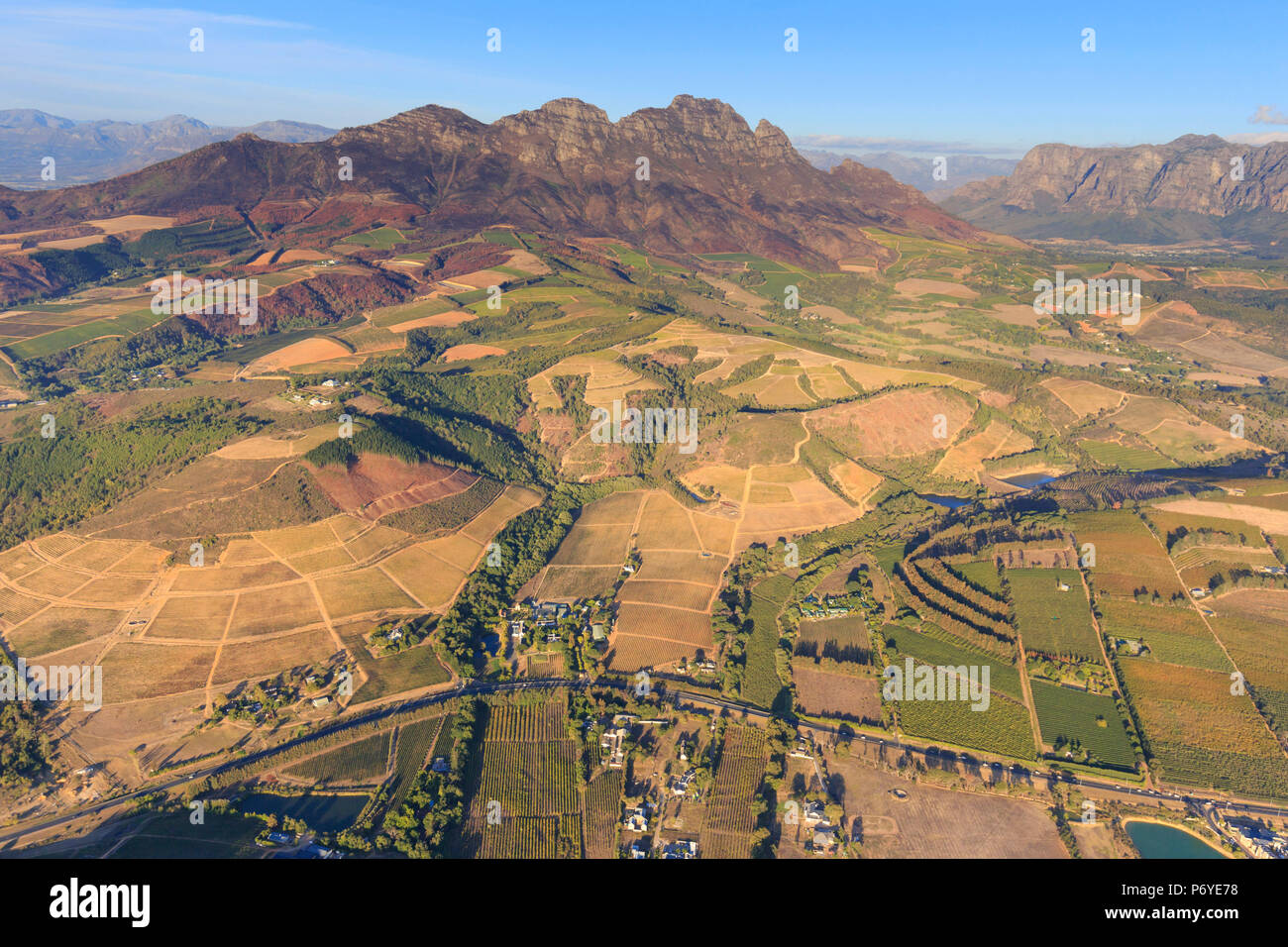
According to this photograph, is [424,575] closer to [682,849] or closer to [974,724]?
[682,849]

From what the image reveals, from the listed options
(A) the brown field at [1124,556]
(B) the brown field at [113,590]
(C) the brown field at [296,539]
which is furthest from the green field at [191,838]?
(A) the brown field at [1124,556]

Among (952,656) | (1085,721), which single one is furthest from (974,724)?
(1085,721)

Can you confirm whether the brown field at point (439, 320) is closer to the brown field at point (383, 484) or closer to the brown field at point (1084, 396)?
the brown field at point (383, 484)

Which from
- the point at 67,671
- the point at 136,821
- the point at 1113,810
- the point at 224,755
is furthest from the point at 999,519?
the point at 67,671

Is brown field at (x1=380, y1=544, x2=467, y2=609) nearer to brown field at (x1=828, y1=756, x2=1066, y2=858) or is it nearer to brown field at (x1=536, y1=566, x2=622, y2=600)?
brown field at (x1=536, y1=566, x2=622, y2=600)

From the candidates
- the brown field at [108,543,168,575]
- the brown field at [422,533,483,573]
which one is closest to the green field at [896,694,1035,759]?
the brown field at [422,533,483,573]

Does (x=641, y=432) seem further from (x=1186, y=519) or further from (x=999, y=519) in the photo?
(x=1186, y=519)

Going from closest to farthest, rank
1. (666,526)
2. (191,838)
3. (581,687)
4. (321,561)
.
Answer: (191,838), (581,687), (321,561), (666,526)

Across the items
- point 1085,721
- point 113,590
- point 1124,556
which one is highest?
point 1124,556
